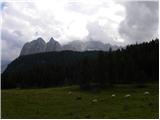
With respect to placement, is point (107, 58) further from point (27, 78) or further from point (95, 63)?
point (27, 78)

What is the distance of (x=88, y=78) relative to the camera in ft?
317

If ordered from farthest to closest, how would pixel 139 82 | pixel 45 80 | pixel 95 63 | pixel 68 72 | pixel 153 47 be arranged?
pixel 68 72 → pixel 45 80 → pixel 153 47 → pixel 95 63 → pixel 139 82

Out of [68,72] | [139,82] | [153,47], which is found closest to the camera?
[139,82]

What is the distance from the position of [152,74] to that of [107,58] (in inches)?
613

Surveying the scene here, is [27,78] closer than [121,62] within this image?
No

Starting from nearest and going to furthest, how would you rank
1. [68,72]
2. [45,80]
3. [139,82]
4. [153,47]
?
[139,82] → [153,47] → [45,80] → [68,72]

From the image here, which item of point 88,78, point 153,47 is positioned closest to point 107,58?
point 88,78

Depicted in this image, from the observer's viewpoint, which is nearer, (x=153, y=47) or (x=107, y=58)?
(x=107, y=58)

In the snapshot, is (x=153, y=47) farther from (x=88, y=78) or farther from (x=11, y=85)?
(x=11, y=85)

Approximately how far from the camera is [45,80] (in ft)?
444

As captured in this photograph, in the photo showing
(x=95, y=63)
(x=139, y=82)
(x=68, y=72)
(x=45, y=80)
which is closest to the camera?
(x=139, y=82)

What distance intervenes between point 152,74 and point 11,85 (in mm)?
66966

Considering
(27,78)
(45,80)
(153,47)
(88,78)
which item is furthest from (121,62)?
(27,78)

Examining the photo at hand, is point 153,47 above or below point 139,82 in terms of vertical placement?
above
